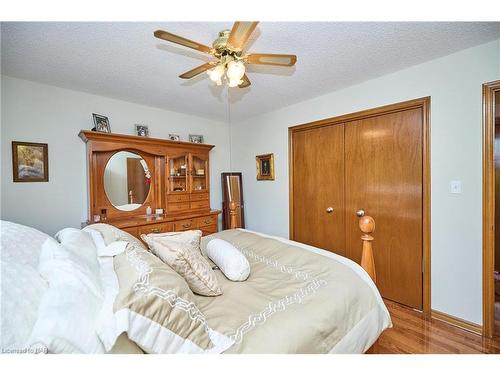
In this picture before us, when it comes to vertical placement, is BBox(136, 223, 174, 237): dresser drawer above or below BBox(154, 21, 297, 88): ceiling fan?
below

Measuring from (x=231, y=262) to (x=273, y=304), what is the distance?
1.15ft

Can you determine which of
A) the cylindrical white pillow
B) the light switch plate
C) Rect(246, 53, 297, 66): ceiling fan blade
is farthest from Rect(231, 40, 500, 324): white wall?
the cylindrical white pillow

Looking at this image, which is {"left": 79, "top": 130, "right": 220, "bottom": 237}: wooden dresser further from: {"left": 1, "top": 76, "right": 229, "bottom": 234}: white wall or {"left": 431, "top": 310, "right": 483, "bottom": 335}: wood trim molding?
{"left": 431, "top": 310, "right": 483, "bottom": 335}: wood trim molding

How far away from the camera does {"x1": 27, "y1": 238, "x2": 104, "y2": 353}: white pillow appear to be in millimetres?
596

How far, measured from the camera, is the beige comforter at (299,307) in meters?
0.81

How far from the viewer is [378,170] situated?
2.21 metres

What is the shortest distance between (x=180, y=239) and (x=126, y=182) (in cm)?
176

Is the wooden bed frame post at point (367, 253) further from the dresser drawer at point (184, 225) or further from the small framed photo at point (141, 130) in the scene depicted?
the small framed photo at point (141, 130)

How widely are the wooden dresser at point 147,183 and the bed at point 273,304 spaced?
1194mm

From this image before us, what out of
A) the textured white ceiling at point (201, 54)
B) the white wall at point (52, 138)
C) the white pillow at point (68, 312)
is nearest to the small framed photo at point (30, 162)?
the white wall at point (52, 138)

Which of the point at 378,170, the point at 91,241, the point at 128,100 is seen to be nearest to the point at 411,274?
the point at 378,170

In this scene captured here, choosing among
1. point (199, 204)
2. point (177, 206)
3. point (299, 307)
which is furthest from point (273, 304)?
point (199, 204)

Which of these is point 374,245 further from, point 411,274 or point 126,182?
point 126,182

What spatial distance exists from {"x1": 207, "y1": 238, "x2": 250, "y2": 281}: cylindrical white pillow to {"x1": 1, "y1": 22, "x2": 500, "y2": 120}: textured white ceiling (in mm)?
1433
